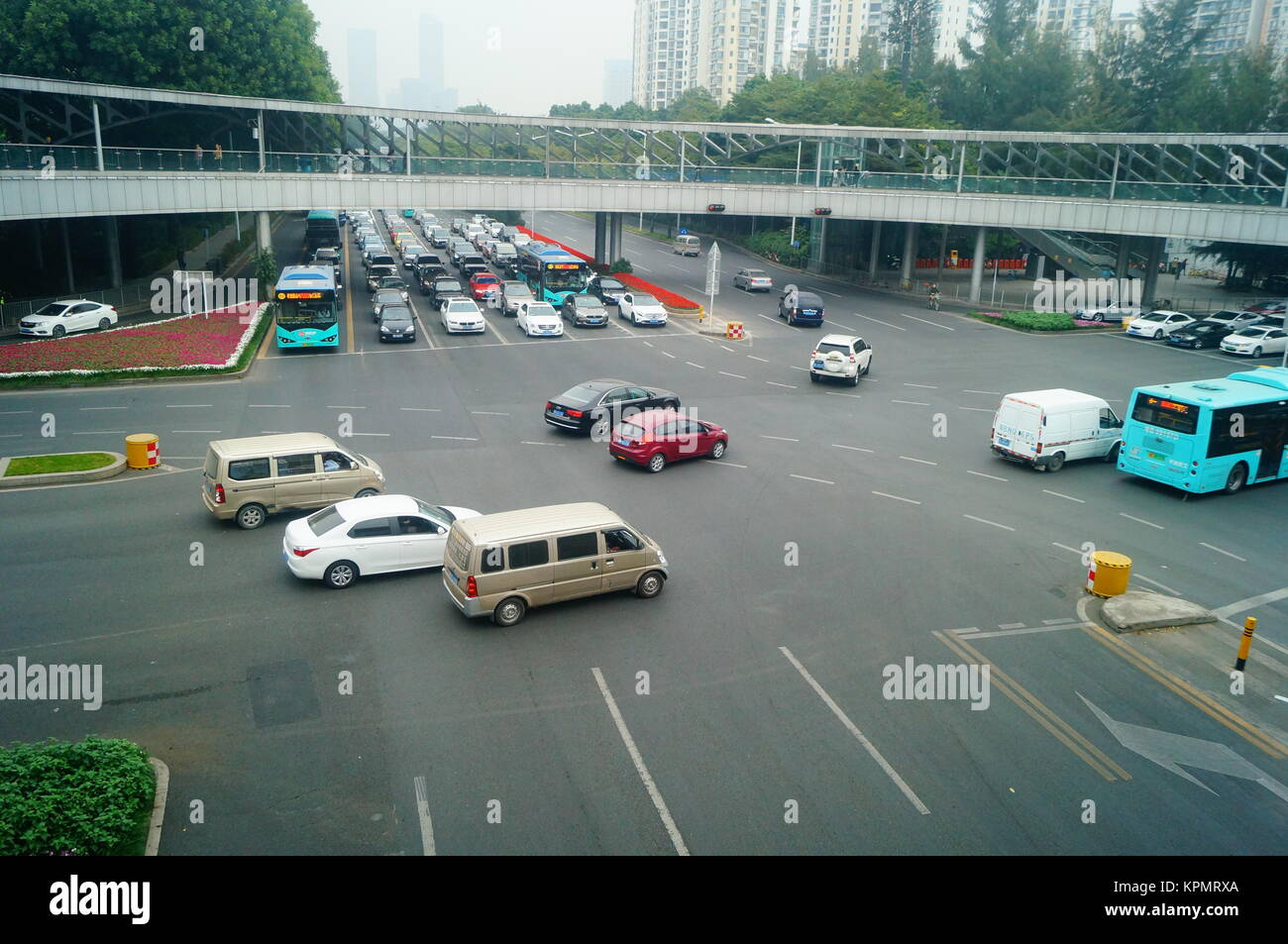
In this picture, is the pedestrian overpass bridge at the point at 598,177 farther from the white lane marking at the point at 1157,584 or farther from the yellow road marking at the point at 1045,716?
the yellow road marking at the point at 1045,716

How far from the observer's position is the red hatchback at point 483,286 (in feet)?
174

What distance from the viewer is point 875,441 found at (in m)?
27.9

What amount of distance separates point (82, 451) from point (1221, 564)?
25631mm

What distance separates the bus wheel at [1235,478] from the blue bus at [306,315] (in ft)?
100.0

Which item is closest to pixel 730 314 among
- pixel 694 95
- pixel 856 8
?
pixel 694 95

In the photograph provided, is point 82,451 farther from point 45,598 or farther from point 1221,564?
point 1221,564

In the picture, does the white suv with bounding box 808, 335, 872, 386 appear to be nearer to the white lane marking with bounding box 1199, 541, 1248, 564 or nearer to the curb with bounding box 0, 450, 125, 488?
the white lane marking with bounding box 1199, 541, 1248, 564

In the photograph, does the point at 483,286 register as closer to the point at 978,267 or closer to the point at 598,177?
the point at 598,177

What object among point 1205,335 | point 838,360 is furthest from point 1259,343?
point 838,360

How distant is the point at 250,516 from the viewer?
1938cm

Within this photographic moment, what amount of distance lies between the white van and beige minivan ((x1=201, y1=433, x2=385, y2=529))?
1612 cm

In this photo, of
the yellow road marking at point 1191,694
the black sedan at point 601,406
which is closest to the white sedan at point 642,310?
the black sedan at point 601,406

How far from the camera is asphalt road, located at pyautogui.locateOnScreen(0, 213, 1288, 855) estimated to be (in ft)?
35.9

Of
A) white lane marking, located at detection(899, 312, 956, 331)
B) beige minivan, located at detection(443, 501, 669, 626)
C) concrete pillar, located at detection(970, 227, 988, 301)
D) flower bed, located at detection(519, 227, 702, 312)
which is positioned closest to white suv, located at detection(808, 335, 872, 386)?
white lane marking, located at detection(899, 312, 956, 331)
